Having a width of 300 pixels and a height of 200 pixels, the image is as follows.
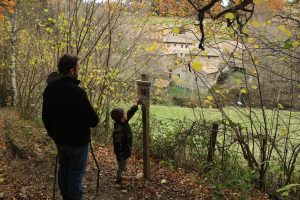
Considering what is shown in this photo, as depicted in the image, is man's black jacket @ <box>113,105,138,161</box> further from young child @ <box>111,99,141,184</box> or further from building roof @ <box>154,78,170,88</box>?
building roof @ <box>154,78,170,88</box>

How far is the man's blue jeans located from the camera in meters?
3.38

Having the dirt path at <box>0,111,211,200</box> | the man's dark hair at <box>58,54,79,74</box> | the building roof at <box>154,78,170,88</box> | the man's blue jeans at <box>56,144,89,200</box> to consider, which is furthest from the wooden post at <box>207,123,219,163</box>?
the building roof at <box>154,78,170,88</box>

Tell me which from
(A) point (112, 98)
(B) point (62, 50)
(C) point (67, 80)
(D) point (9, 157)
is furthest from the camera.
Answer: (A) point (112, 98)

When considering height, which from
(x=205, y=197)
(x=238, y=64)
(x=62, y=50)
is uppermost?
(x=62, y=50)

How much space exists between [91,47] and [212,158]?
13.8 ft

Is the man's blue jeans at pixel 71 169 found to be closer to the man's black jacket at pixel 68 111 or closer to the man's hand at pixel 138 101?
the man's black jacket at pixel 68 111

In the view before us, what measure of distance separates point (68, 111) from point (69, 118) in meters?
0.07

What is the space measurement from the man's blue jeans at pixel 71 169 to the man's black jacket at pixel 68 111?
0.25 feet

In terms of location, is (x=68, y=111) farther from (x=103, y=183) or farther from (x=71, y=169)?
(x=103, y=183)

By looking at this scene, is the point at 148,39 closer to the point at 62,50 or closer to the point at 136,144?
the point at 62,50

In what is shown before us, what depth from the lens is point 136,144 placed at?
7.18 meters

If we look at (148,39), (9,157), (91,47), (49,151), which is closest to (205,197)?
(49,151)

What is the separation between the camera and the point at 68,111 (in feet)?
10.8

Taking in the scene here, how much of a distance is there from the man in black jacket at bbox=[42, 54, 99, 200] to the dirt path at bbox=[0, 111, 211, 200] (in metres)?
1.35
